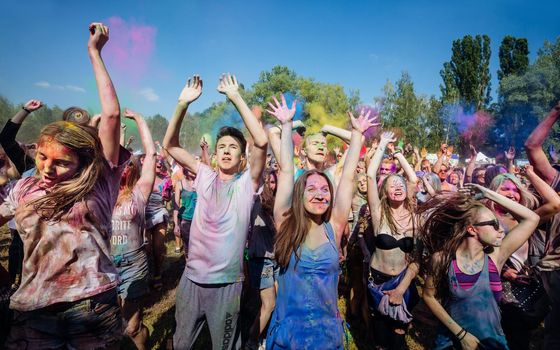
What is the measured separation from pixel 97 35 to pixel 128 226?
7.33 feet

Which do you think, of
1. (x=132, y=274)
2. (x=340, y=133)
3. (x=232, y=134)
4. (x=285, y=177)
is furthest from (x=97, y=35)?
(x=340, y=133)

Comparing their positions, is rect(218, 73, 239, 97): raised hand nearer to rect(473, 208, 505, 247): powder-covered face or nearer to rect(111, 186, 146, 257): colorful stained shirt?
rect(111, 186, 146, 257): colorful stained shirt

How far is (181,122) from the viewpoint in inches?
106

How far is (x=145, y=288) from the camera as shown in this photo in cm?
342

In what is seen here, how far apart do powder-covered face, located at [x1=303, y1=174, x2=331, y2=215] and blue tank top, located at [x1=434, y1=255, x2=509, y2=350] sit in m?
1.30

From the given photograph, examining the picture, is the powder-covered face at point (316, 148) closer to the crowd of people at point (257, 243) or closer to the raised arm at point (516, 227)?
the crowd of people at point (257, 243)

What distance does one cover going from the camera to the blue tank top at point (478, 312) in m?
2.39

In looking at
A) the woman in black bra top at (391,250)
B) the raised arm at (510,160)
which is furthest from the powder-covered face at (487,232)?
the raised arm at (510,160)

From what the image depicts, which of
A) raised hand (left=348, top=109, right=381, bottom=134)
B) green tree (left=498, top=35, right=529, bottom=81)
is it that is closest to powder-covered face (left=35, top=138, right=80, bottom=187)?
raised hand (left=348, top=109, right=381, bottom=134)

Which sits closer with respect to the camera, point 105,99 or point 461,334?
point 105,99

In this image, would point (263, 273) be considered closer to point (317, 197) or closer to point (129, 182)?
point (317, 197)

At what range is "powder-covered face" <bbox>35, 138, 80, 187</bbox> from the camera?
1.81m

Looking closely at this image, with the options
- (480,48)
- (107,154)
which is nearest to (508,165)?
(107,154)

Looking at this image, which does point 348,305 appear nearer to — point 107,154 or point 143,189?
point 143,189
